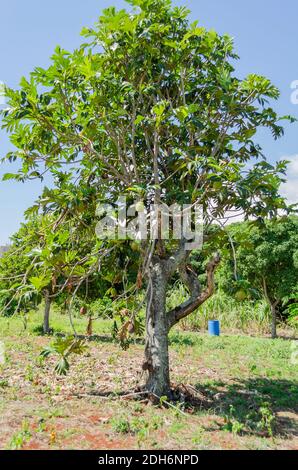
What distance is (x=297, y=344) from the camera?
4656 mm

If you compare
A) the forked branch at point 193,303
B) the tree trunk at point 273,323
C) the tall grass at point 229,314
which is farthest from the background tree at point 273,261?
the forked branch at point 193,303

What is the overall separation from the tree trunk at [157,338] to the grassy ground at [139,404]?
26cm

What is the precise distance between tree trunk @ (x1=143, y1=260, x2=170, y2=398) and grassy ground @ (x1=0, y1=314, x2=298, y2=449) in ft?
0.85

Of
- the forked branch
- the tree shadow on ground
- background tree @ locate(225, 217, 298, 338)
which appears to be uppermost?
background tree @ locate(225, 217, 298, 338)

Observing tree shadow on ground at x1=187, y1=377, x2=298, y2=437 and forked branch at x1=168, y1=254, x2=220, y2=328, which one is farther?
forked branch at x1=168, y1=254, x2=220, y2=328

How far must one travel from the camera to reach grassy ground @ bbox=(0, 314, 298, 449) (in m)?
4.38

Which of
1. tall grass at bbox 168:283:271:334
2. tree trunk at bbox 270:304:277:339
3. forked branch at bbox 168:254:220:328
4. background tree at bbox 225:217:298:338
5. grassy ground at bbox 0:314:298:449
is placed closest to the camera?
grassy ground at bbox 0:314:298:449

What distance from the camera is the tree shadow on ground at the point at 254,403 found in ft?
16.3

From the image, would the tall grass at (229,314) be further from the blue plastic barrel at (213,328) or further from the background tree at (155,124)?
the background tree at (155,124)

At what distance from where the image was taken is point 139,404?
542 cm

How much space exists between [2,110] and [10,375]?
403cm

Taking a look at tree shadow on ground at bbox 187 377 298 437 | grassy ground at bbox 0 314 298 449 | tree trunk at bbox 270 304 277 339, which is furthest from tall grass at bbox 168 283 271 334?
tree shadow on ground at bbox 187 377 298 437

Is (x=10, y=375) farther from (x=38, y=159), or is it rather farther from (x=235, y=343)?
(x=235, y=343)

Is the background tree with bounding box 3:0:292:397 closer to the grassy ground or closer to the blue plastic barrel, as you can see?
the grassy ground
